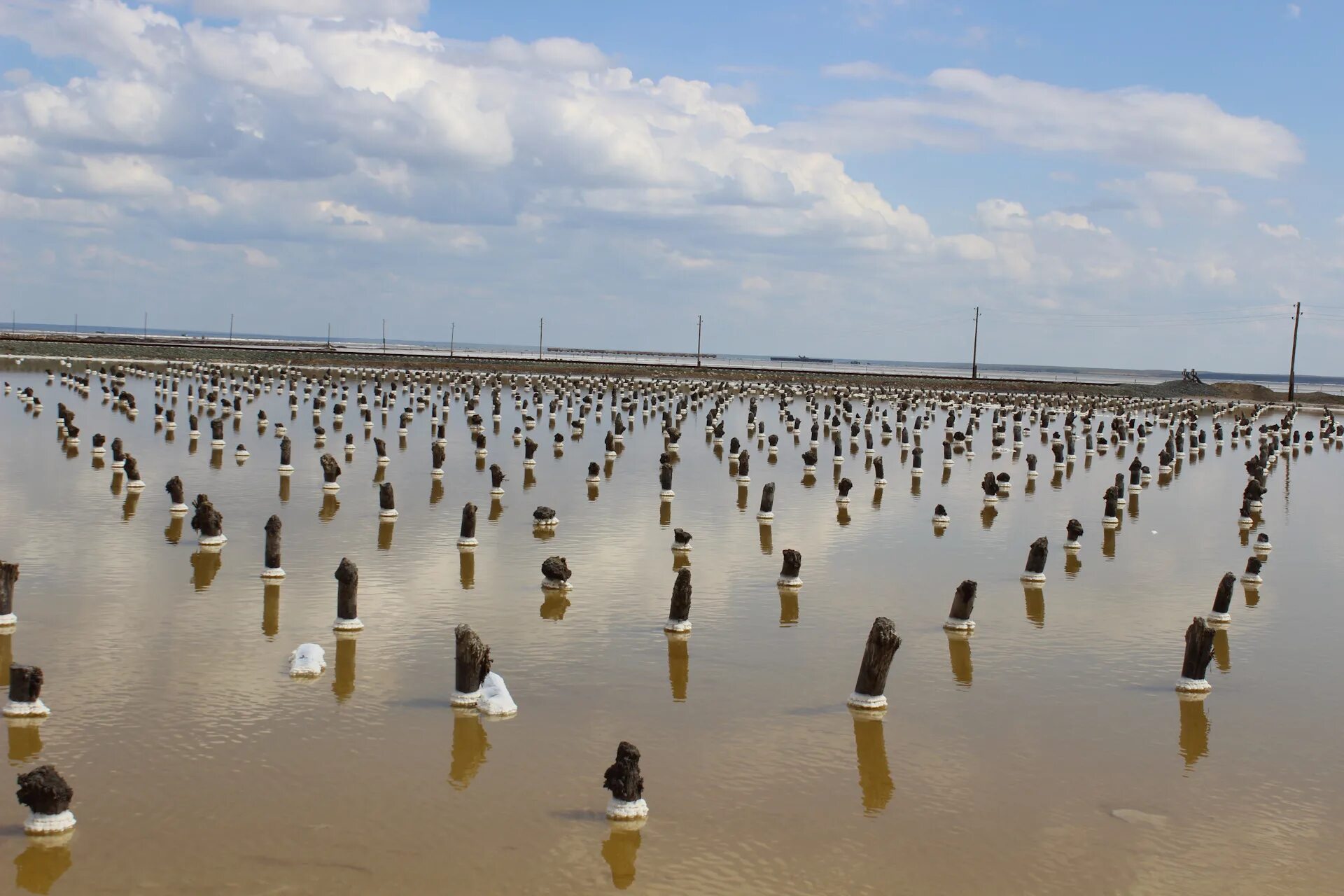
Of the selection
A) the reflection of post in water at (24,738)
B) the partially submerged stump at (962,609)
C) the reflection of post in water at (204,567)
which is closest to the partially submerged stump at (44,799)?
the reflection of post in water at (24,738)

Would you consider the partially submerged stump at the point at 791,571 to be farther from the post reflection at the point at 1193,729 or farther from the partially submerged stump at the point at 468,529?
the post reflection at the point at 1193,729

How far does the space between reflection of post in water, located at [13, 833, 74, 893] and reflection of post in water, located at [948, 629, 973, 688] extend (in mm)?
11015

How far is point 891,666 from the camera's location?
17719 millimetres

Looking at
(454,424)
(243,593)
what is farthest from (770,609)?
(454,424)

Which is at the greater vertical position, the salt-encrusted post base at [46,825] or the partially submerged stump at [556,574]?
the partially submerged stump at [556,574]

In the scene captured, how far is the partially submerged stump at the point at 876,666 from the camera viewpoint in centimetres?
1530

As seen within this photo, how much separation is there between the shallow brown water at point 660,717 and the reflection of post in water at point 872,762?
7cm

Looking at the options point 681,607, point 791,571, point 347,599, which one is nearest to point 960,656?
point 681,607

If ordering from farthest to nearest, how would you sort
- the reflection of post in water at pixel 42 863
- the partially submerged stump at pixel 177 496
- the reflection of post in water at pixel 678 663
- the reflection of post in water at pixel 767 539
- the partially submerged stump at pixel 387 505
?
the partially submerged stump at pixel 387 505 < the partially submerged stump at pixel 177 496 < the reflection of post in water at pixel 767 539 < the reflection of post in water at pixel 678 663 < the reflection of post in water at pixel 42 863

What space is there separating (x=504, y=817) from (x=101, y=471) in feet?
90.6

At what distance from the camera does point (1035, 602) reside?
75.3ft

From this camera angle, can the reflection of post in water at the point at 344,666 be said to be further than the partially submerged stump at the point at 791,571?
No

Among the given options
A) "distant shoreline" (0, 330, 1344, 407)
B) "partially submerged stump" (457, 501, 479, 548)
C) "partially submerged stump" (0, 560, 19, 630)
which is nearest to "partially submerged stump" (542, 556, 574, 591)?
"partially submerged stump" (457, 501, 479, 548)

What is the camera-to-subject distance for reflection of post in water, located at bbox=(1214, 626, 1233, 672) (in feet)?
62.0
